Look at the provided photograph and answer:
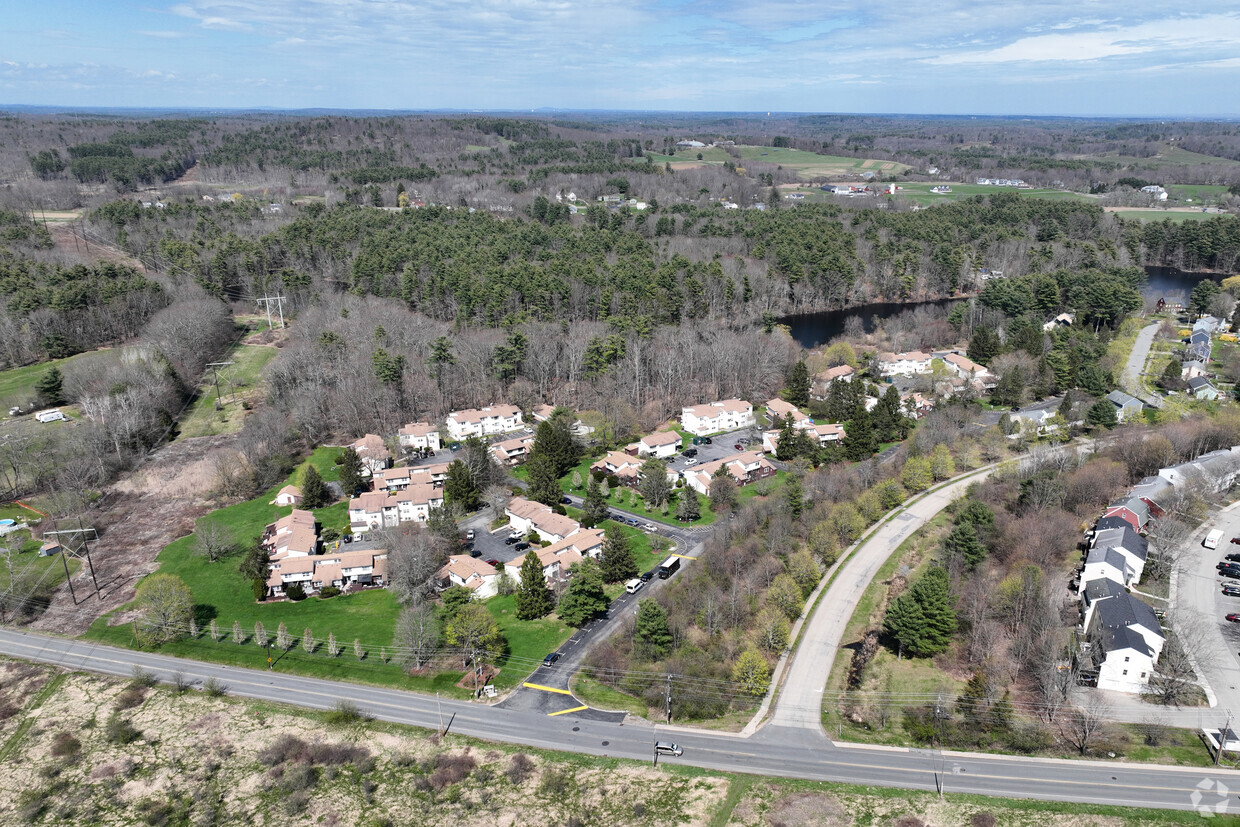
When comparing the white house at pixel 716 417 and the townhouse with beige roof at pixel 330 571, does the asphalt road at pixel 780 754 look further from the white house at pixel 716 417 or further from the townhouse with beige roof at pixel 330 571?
the white house at pixel 716 417

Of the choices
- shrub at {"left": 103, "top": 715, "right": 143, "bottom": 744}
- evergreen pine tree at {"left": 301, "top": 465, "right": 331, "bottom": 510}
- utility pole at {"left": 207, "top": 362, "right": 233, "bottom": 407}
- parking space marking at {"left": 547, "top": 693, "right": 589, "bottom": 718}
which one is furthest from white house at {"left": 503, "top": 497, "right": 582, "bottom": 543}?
utility pole at {"left": 207, "top": 362, "right": 233, "bottom": 407}

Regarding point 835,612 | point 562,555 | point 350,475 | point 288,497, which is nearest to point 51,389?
point 288,497

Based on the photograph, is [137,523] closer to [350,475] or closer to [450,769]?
[350,475]

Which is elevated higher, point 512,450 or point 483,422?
point 483,422

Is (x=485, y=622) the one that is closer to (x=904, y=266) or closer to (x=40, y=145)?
(x=904, y=266)

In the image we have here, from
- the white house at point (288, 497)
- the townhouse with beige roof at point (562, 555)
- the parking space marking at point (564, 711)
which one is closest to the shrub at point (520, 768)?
the parking space marking at point (564, 711)
